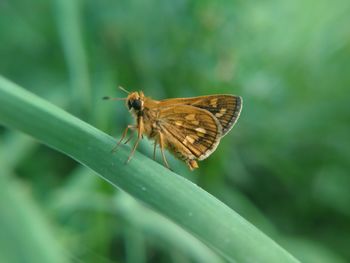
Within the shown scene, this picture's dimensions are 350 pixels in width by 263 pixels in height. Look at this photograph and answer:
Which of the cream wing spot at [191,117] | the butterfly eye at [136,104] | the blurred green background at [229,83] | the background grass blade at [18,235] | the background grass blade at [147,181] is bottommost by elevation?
the background grass blade at [18,235]

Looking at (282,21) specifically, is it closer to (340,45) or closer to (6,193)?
(340,45)

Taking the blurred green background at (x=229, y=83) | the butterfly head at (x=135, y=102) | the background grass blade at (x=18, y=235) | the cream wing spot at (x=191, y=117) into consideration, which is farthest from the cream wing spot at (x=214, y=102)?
the background grass blade at (x=18, y=235)

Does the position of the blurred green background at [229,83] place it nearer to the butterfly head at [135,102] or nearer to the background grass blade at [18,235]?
the butterfly head at [135,102]

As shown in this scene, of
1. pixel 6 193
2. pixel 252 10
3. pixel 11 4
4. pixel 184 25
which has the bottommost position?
pixel 6 193

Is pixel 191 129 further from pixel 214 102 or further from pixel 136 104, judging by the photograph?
pixel 136 104

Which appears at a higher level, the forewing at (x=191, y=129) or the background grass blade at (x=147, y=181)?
the forewing at (x=191, y=129)

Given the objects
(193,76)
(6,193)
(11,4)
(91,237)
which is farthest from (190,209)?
(11,4)

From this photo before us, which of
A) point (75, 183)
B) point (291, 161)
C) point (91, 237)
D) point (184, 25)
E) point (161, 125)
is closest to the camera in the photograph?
point (161, 125)

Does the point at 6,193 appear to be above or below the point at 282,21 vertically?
below
